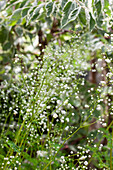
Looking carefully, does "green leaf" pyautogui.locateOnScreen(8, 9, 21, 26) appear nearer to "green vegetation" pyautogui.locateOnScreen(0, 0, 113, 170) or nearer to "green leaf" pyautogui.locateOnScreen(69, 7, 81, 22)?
"green vegetation" pyautogui.locateOnScreen(0, 0, 113, 170)

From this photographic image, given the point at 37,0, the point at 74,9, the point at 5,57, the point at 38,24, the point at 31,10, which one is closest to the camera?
the point at 74,9

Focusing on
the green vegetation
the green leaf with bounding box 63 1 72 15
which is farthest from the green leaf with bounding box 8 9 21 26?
the green leaf with bounding box 63 1 72 15

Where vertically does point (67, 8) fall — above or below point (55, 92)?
above

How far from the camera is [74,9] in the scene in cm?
77

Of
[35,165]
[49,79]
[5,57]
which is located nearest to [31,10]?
[49,79]

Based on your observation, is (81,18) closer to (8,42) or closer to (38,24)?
(38,24)

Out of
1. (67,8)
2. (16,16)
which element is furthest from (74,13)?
(16,16)

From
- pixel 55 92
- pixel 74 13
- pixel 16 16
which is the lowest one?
pixel 55 92

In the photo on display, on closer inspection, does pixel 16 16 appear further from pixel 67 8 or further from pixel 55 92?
pixel 55 92

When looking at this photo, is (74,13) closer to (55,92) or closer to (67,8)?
(67,8)

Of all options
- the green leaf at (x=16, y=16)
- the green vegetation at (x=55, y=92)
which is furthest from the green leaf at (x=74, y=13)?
the green leaf at (x=16, y=16)

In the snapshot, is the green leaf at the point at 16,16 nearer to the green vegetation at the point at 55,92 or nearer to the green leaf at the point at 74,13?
the green vegetation at the point at 55,92

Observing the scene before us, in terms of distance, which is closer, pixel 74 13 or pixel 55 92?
pixel 74 13

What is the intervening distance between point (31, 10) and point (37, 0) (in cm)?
15
